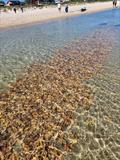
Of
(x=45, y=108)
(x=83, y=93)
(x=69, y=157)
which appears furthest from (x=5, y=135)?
(x=83, y=93)

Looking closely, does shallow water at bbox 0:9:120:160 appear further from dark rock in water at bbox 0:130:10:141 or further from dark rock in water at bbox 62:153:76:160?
dark rock in water at bbox 0:130:10:141

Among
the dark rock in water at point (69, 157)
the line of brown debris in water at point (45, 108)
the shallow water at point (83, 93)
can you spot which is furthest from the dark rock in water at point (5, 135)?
the dark rock in water at point (69, 157)

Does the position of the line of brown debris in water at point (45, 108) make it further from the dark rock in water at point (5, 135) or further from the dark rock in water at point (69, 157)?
the dark rock in water at point (69, 157)

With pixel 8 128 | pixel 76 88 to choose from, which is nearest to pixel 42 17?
pixel 76 88

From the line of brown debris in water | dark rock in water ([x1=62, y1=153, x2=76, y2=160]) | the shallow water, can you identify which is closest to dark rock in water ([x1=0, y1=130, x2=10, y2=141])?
the line of brown debris in water

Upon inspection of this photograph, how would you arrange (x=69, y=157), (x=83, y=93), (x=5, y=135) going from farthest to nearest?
(x=83, y=93)
(x=5, y=135)
(x=69, y=157)

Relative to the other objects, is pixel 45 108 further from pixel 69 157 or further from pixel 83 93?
pixel 69 157

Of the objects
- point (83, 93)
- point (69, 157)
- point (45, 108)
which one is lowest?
point (69, 157)

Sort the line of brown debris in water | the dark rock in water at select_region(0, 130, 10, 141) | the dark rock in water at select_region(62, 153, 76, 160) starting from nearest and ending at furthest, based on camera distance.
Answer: the dark rock in water at select_region(62, 153, 76, 160)
the line of brown debris in water
the dark rock in water at select_region(0, 130, 10, 141)
